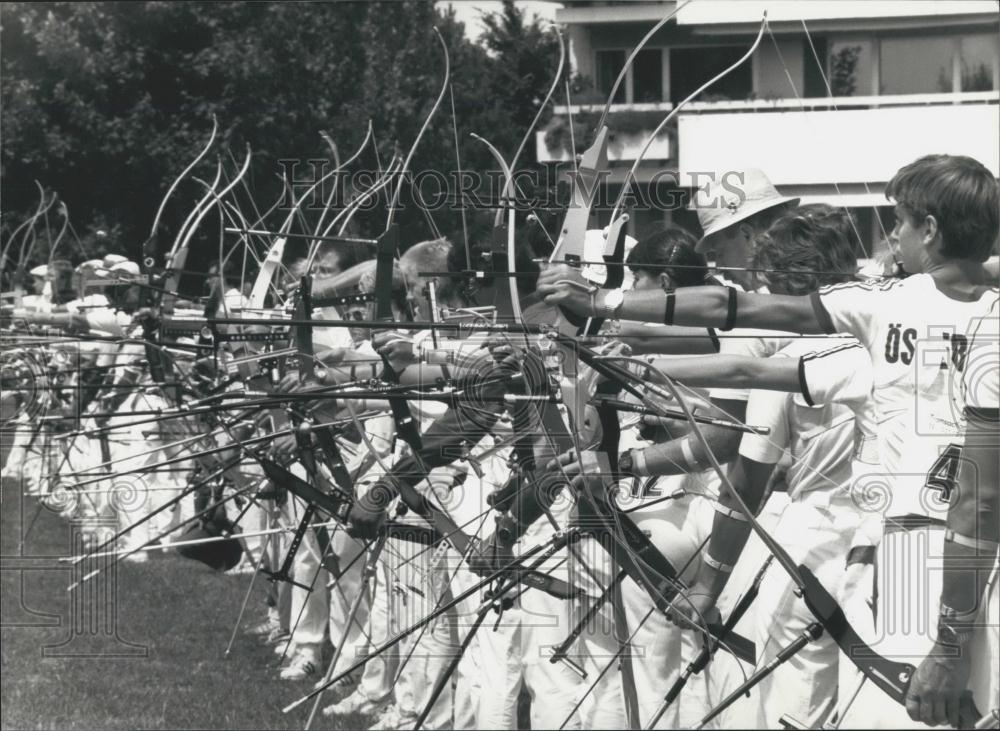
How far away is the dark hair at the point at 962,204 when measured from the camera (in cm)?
291

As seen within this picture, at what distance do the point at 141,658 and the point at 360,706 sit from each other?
4.46 ft

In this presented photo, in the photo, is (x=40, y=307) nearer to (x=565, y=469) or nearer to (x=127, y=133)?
(x=127, y=133)

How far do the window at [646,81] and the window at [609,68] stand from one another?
0.10 meters

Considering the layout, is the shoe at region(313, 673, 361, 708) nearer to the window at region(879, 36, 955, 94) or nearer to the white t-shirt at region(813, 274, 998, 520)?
the white t-shirt at region(813, 274, 998, 520)

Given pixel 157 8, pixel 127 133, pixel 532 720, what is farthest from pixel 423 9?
pixel 532 720

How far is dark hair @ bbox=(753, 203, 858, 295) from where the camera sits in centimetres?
365

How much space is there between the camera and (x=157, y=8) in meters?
11.0

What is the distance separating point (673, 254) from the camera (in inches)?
159

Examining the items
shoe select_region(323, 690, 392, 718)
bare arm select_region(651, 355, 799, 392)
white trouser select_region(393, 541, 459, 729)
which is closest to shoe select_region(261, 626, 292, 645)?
shoe select_region(323, 690, 392, 718)

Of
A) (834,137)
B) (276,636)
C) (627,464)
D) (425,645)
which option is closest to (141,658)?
(276,636)

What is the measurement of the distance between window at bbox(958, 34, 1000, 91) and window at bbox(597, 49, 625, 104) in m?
2.10

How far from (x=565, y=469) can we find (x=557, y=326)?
43cm

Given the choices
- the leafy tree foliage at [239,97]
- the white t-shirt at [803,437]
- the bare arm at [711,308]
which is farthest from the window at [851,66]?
the bare arm at [711,308]

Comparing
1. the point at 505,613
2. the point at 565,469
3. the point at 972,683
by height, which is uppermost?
the point at 565,469
